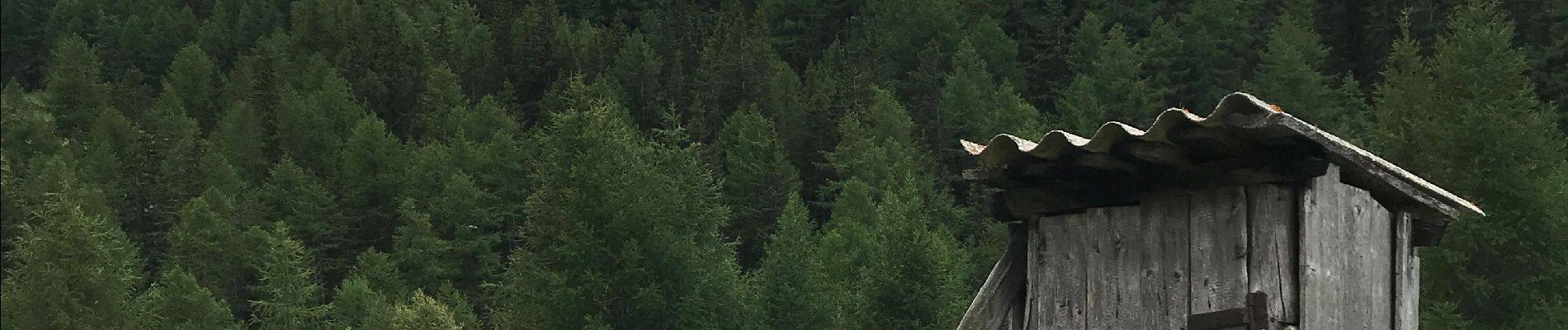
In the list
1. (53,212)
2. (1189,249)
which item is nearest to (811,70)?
(53,212)

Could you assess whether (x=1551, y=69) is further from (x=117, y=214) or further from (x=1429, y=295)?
(x=117, y=214)

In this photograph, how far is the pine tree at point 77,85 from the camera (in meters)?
88.2

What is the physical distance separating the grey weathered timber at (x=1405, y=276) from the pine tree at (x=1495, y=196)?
2369 centimetres

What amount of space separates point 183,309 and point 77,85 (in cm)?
4202

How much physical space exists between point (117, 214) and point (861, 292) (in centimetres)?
4154

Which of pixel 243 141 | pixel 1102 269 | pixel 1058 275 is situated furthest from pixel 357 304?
pixel 1102 269

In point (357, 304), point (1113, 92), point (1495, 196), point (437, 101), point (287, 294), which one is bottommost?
point (287, 294)

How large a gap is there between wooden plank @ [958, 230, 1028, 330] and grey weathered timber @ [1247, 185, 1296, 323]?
3.68 ft

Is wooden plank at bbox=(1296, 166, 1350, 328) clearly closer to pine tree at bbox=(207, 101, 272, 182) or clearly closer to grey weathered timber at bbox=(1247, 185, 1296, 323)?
grey weathered timber at bbox=(1247, 185, 1296, 323)

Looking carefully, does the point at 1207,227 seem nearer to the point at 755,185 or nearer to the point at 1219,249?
the point at 1219,249

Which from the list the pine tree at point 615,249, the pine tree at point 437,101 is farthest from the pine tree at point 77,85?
the pine tree at point 615,249

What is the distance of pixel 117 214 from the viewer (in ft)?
244

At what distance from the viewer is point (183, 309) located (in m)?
53.5

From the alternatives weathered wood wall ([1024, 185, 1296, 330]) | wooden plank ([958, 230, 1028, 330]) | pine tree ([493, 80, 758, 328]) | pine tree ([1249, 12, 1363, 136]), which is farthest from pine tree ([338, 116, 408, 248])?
weathered wood wall ([1024, 185, 1296, 330])
